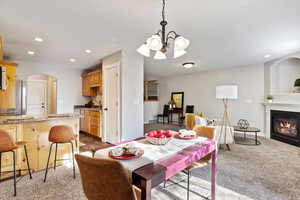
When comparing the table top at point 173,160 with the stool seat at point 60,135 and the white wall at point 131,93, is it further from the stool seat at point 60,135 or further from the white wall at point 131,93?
the white wall at point 131,93

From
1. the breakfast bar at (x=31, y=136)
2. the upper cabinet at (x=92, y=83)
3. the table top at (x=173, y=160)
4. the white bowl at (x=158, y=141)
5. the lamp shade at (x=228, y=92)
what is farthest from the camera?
the upper cabinet at (x=92, y=83)

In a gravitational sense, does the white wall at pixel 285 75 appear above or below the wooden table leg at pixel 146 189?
above

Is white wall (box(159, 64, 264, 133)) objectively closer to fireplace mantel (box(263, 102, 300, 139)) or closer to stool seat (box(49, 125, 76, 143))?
fireplace mantel (box(263, 102, 300, 139))

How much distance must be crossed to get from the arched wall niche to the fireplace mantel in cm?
41

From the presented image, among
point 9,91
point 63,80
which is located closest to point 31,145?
point 9,91

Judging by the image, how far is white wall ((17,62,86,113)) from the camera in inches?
181

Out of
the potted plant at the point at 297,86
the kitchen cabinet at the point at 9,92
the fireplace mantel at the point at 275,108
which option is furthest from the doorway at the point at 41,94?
the potted plant at the point at 297,86

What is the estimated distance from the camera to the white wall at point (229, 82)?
4.99m

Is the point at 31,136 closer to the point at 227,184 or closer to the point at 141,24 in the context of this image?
the point at 141,24

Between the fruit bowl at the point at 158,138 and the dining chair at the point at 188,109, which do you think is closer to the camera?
the fruit bowl at the point at 158,138

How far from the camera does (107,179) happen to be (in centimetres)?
87

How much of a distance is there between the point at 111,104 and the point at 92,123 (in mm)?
1306

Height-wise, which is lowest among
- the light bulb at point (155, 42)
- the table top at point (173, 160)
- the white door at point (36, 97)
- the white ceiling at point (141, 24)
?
the table top at point (173, 160)

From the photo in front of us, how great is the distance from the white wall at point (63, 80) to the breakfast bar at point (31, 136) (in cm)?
305
